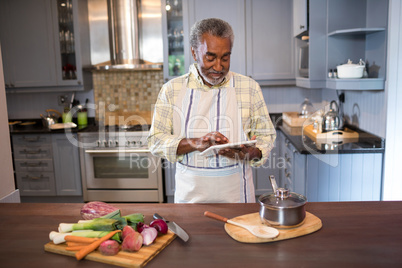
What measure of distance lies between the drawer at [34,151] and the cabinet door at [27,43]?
70cm

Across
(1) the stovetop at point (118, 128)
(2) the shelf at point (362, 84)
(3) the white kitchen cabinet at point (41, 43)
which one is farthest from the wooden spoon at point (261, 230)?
(3) the white kitchen cabinet at point (41, 43)

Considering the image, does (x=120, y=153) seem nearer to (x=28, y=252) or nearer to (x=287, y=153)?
(x=287, y=153)

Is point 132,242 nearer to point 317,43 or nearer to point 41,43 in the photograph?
point 317,43

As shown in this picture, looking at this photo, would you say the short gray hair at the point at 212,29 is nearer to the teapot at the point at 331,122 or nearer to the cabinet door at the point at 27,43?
the teapot at the point at 331,122

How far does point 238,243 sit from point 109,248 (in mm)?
407

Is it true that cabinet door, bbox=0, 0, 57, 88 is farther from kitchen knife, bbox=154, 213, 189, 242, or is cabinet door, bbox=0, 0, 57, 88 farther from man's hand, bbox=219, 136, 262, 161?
kitchen knife, bbox=154, 213, 189, 242

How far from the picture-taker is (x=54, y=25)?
163 inches

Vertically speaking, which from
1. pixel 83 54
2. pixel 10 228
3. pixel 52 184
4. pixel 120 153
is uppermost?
pixel 83 54

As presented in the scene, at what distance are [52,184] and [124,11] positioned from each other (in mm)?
2046

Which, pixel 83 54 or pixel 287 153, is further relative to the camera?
pixel 83 54

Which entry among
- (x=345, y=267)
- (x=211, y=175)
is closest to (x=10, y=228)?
(x=211, y=175)

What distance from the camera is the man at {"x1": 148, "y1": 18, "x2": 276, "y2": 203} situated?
186 cm

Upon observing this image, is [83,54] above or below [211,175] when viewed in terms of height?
above

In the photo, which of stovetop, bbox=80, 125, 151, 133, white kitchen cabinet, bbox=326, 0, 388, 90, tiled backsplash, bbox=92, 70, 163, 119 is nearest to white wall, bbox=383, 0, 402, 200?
white kitchen cabinet, bbox=326, 0, 388, 90
